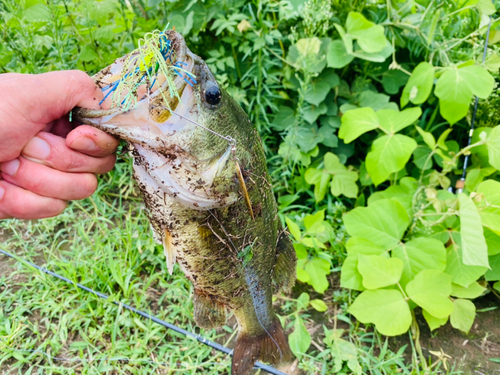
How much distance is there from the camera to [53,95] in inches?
45.4

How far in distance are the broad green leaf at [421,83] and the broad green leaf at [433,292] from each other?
3.84 ft

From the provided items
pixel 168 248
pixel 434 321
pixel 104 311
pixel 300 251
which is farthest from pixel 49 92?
pixel 434 321

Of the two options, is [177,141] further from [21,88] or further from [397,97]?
[397,97]

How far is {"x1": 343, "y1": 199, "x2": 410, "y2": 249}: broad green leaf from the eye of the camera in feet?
7.36

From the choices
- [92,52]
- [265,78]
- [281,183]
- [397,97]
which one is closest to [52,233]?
[92,52]

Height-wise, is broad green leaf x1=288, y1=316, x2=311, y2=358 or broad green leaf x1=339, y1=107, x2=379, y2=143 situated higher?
broad green leaf x1=339, y1=107, x2=379, y2=143

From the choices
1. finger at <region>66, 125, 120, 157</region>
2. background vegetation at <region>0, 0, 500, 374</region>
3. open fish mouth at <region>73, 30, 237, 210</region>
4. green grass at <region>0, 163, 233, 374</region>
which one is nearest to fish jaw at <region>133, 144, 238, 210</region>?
open fish mouth at <region>73, 30, 237, 210</region>

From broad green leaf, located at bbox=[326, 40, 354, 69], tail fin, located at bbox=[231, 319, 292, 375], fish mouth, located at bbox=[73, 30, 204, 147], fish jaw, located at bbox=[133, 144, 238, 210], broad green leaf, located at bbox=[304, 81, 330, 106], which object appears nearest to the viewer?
fish mouth, located at bbox=[73, 30, 204, 147]

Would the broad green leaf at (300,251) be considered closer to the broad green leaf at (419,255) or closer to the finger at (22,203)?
the broad green leaf at (419,255)

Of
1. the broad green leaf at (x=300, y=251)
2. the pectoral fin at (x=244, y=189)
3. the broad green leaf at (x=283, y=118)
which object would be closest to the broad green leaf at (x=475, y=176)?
the broad green leaf at (x=300, y=251)

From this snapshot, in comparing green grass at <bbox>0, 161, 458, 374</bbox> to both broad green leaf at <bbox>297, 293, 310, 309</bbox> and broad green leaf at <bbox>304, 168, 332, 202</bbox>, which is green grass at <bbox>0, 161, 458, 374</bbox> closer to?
broad green leaf at <bbox>297, 293, 310, 309</bbox>

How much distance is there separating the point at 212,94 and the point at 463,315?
2101mm

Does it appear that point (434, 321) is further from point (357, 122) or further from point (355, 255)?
point (357, 122)

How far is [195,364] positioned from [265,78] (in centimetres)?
215
